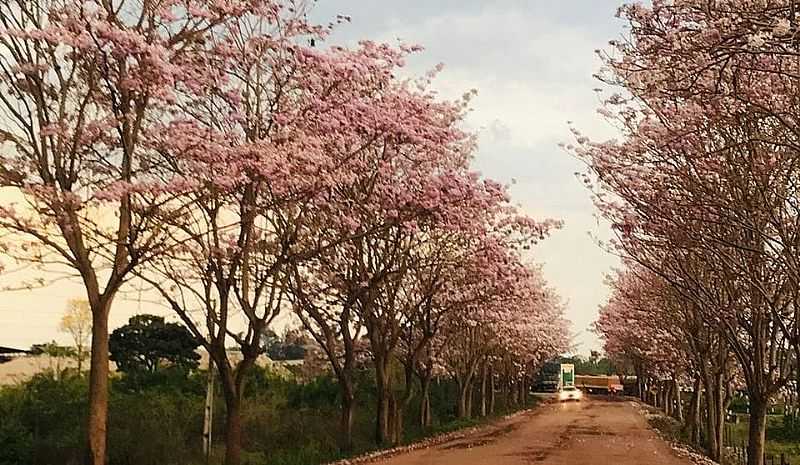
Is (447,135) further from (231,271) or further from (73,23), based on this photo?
(73,23)

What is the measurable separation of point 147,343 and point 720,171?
32735mm

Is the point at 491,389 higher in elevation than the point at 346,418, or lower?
lower

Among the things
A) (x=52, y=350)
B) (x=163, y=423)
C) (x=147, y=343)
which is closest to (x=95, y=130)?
(x=163, y=423)

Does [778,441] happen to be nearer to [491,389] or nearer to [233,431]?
[491,389]

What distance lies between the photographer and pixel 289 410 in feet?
106

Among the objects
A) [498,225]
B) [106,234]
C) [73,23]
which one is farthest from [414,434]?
[73,23]

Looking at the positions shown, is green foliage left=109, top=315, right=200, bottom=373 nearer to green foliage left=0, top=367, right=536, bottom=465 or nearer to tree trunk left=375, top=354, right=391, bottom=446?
green foliage left=0, top=367, right=536, bottom=465

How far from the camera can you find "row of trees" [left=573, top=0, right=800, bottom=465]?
409 inches

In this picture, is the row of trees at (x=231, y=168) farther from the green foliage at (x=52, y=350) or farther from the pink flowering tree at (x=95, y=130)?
the green foliage at (x=52, y=350)

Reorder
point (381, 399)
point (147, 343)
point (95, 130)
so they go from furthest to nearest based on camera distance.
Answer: point (147, 343) < point (381, 399) < point (95, 130)

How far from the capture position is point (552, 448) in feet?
91.5

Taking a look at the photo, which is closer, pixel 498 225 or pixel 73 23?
pixel 73 23

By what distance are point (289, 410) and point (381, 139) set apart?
15.6 m

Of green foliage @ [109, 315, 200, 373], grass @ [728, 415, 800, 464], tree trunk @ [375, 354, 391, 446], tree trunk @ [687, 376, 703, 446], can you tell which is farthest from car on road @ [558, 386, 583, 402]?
tree trunk @ [375, 354, 391, 446]
